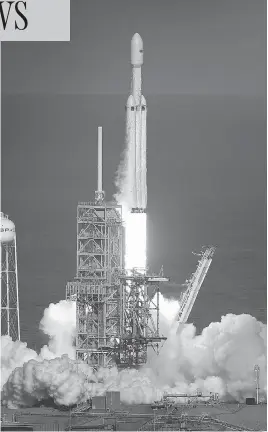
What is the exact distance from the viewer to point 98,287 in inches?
2195

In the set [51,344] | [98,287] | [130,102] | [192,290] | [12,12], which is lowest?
[51,344]

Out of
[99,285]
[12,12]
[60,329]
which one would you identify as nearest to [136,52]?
[99,285]

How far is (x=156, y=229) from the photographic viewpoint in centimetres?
7838

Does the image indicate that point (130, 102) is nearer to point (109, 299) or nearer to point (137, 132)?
point (137, 132)

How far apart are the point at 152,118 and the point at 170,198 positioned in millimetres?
4060

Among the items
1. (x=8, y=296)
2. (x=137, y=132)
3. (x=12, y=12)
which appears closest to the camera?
(x=12, y=12)

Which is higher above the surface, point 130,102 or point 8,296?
point 130,102

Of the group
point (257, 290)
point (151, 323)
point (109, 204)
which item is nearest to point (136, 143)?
point (109, 204)

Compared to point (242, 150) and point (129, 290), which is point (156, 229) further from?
point (129, 290)

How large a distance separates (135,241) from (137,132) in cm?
377

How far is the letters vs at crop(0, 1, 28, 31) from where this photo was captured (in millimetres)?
45375

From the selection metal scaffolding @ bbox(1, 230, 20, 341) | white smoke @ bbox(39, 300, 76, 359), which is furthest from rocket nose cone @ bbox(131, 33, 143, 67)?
white smoke @ bbox(39, 300, 76, 359)

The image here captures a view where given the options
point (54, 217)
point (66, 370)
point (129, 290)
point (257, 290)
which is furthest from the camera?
point (54, 217)

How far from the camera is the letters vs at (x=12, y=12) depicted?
45375 mm
